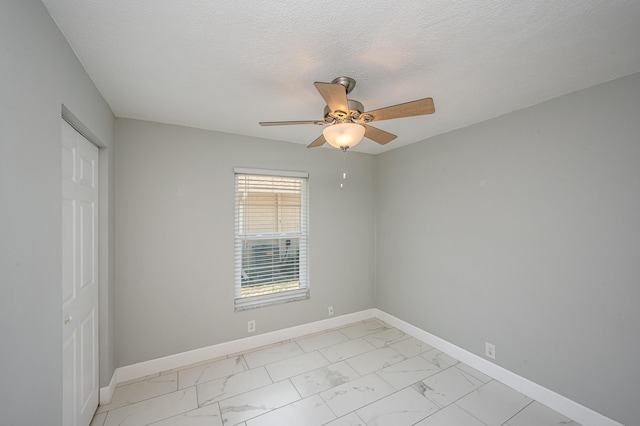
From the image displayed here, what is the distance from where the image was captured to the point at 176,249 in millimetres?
2719

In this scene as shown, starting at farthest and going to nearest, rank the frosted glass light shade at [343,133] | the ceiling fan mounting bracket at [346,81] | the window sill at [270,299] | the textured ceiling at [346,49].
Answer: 1. the window sill at [270,299]
2. the ceiling fan mounting bracket at [346,81]
3. the frosted glass light shade at [343,133]
4. the textured ceiling at [346,49]

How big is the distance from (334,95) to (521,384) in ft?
9.51

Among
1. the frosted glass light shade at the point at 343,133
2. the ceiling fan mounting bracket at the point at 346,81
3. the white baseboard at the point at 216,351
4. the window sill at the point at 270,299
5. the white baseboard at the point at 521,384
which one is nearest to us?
the frosted glass light shade at the point at 343,133

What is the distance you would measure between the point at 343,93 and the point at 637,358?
2.61 meters

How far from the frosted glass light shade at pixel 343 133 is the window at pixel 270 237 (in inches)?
65.9

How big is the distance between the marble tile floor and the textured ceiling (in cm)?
252

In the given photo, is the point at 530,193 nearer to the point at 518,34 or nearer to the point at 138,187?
the point at 518,34

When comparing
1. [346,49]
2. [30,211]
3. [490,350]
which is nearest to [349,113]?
[346,49]

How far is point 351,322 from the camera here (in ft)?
12.3

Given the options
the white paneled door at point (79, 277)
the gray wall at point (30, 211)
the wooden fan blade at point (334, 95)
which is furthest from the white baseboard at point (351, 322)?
the wooden fan blade at point (334, 95)

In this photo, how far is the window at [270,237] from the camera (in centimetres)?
308

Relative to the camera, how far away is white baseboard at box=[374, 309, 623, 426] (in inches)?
75.6

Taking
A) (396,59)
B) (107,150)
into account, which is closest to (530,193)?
(396,59)

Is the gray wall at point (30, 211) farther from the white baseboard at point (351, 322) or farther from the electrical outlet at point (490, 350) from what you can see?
the electrical outlet at point (490, 350)
